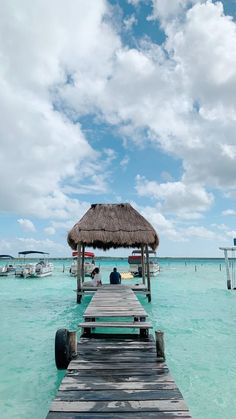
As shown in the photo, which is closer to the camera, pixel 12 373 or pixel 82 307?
pixel 12 373

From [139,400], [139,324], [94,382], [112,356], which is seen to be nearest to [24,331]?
[139,324]

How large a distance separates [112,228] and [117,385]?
1130 centimetres

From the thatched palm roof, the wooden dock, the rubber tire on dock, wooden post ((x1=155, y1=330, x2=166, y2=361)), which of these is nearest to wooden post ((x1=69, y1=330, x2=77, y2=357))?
the wooden dock

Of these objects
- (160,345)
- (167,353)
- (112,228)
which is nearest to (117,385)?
(160,345)

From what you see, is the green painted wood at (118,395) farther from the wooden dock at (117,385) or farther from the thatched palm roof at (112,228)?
the thatched palm roof at (112,228)

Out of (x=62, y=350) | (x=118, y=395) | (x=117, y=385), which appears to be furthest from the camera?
(x=62, y=350)

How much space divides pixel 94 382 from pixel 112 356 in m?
1.29

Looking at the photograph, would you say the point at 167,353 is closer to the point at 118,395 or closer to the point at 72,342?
the point at 72,342

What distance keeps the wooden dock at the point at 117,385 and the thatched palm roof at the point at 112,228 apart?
8.45 meters

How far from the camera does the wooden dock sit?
3584mm

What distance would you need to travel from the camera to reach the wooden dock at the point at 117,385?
11.8 feet

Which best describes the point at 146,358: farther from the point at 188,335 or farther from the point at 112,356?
the point at 188,335

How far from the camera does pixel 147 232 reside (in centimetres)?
1580

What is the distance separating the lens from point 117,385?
4.34m
